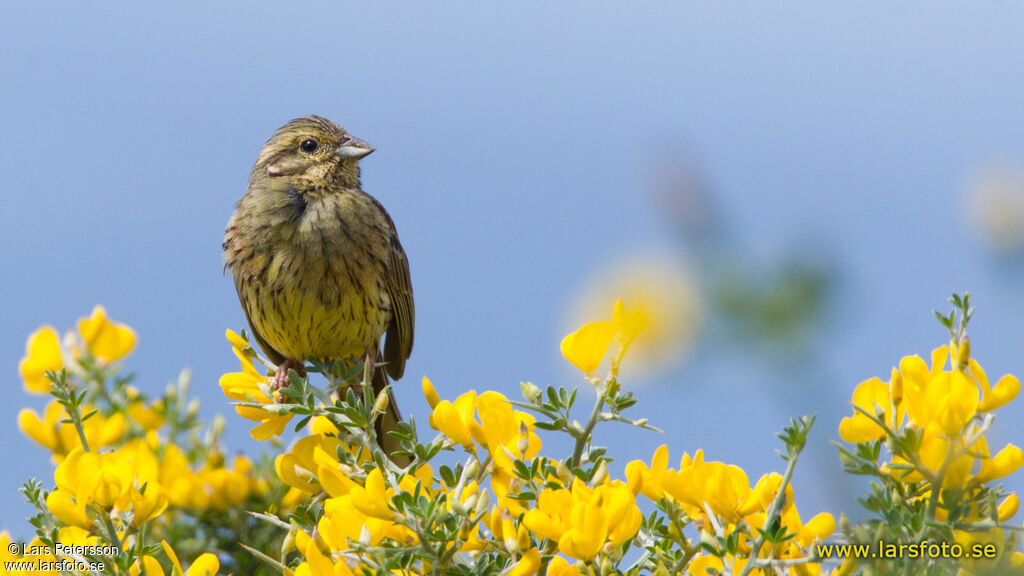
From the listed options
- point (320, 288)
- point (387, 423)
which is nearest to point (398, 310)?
point (320, 288)

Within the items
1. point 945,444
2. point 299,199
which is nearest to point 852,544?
point 945,444

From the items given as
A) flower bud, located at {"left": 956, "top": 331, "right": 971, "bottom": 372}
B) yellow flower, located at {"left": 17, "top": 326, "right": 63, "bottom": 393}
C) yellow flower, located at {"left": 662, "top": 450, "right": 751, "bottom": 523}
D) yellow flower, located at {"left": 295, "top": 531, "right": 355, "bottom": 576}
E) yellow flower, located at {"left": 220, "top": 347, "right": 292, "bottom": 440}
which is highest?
yellow flower, located at {"left": 17, "top": 326, "right": 63, "bottom": 393}

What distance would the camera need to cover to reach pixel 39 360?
11.7ft

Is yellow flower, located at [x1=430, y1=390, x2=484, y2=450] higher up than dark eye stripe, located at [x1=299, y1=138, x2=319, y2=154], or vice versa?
dark eye stripe, located at [x1=299, y1=138, x2=319, y2=154]

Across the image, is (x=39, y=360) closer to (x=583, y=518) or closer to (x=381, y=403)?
(x=381, y=403)

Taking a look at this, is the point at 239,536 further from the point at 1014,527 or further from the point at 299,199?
the point at 1014,527

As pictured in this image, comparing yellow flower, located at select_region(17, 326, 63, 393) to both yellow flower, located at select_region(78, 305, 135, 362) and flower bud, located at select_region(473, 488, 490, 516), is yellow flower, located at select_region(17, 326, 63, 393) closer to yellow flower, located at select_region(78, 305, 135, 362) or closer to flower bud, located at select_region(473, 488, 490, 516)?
yellow flower, located at select_region(78, 305, 135, 362)

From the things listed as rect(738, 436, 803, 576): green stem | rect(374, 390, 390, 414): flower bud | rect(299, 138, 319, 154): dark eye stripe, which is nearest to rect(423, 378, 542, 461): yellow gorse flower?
rect(374, 390, 390, 414): flower bud

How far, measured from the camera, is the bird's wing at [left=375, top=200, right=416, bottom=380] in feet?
16.1

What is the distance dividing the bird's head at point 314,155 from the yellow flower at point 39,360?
5.16 ft

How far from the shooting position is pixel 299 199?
4.87 meters

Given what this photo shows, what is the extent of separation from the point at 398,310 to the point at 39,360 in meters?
1.69

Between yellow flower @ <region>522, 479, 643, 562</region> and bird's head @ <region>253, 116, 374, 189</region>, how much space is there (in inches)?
126

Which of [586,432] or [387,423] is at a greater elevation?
[387,423]
